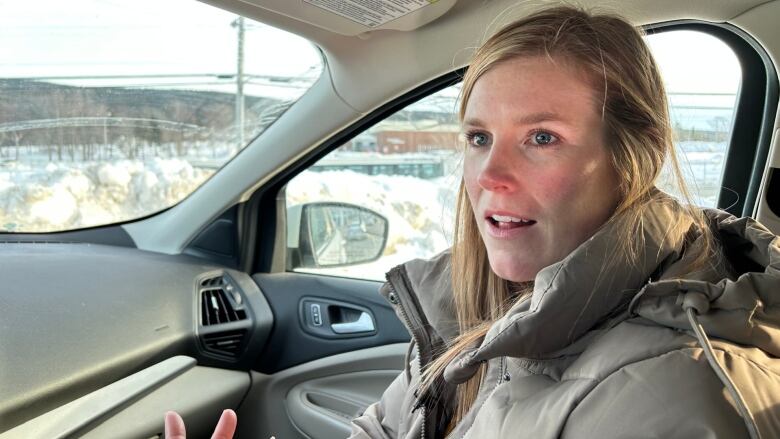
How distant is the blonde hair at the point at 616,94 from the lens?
1418mm

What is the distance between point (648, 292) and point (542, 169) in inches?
16.6

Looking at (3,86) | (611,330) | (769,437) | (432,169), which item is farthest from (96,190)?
(769,437)

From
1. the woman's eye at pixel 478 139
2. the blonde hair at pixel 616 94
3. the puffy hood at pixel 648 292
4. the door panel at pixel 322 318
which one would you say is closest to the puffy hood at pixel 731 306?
the puffy hood at pixel 648 292

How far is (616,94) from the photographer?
1461 mm

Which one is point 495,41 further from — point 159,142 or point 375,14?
point 159,142

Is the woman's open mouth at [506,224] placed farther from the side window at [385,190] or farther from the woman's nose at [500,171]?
the side window at [385,190]

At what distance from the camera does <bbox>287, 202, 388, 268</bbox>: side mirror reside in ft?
11.1

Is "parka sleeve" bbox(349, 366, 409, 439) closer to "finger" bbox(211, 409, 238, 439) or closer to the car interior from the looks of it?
"finger" bbox(211, 409, 238, 439)

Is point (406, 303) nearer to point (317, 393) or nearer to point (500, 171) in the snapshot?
point (500, 171)

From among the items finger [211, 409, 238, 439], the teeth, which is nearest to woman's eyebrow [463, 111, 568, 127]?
the teeth

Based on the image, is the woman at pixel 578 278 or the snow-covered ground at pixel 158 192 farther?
the snow-covered ground at pixel 158 192

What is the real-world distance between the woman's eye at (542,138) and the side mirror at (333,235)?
1.92 metres

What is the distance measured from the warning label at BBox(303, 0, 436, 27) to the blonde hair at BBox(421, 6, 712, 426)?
0.59 m

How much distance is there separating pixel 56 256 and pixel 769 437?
113 inches
